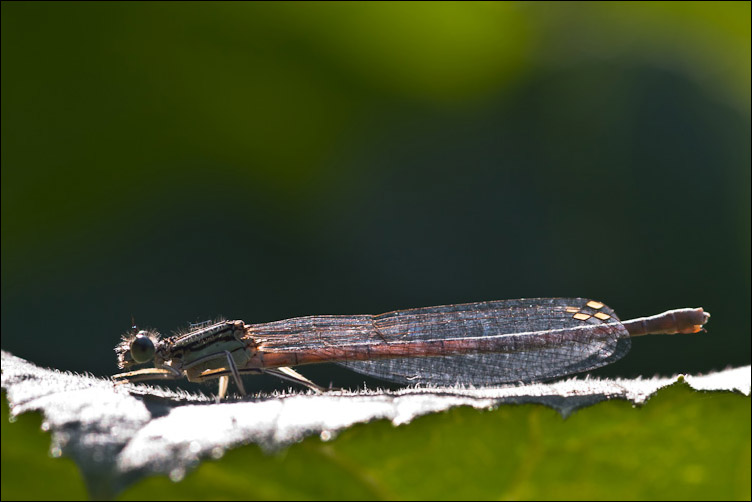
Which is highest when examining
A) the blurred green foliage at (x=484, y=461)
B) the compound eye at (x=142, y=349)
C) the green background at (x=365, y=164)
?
the green background at (x=365, y=164)

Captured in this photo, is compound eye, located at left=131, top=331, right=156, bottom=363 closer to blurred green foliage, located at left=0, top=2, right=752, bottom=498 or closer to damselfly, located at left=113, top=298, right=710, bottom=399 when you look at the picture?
damselfly, located at left=113, top=298, right=710, bottom=399

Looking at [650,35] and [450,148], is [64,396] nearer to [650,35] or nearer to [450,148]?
[450,148]

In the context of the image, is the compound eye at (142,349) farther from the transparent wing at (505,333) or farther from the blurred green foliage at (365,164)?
the transparent wing at (505,333)

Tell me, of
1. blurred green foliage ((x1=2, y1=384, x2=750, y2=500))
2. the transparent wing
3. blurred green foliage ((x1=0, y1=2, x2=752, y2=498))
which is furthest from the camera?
blurred green foliage ((x1=0, y1=2, x2=752, y2=498))

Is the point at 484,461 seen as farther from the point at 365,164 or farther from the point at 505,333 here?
the point at 365,164

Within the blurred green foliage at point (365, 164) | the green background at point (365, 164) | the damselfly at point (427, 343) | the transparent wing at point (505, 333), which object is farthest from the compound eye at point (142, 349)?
the transparent wing at point (505, 333)

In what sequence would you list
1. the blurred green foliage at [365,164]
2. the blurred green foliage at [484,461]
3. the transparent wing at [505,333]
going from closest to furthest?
1. the blurred green foliage at [484,461]
2. the transparent wing at [505,333]
3. the blurred green foliage at [365,164]

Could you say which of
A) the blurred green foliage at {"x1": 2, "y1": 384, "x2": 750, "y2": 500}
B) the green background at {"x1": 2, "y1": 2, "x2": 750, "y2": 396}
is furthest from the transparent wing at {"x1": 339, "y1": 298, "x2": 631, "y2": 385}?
the blurred green foliage at {"x1": 2, "y1": 384, "x2": 750, "y2": 500}
